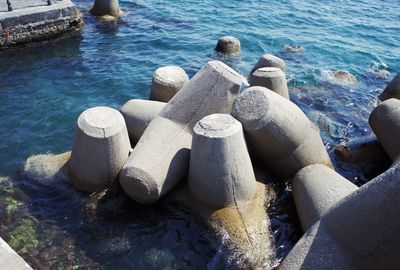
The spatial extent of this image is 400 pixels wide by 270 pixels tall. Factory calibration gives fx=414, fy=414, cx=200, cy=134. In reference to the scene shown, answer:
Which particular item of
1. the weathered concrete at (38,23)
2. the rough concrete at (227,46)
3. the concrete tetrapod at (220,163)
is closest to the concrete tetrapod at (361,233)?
the concrete tetrapod at (220,163)

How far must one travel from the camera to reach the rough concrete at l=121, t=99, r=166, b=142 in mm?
7496

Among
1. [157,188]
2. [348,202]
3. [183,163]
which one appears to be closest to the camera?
[348,202]

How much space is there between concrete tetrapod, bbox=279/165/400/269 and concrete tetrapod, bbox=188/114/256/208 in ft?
5.13

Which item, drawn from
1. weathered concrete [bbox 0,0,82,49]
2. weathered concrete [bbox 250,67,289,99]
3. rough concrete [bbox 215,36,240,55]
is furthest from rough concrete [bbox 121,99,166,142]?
weathered concrete [bbox 0,0,82,49]

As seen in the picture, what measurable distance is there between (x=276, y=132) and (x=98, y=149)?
9.06ft

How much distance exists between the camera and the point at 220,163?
6012 mm

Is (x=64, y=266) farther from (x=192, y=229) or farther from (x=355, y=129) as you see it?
(x=355, y=129)

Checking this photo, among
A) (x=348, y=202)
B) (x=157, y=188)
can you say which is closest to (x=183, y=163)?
(x=157, y=188)

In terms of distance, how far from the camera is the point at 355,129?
990 cm

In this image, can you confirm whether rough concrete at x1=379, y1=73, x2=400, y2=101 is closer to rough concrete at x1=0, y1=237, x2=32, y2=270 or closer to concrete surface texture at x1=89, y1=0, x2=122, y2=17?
rough concrete at x1=0, y1=237, x2=32, y2=270

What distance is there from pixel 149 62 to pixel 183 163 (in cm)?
717

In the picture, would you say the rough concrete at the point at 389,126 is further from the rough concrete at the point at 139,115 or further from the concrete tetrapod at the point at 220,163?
the rough concrete at the point at 139,115

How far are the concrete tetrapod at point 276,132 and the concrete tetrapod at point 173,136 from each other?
419 mm

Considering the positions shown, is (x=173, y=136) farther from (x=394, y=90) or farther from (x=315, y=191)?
(x=394, y=90)
